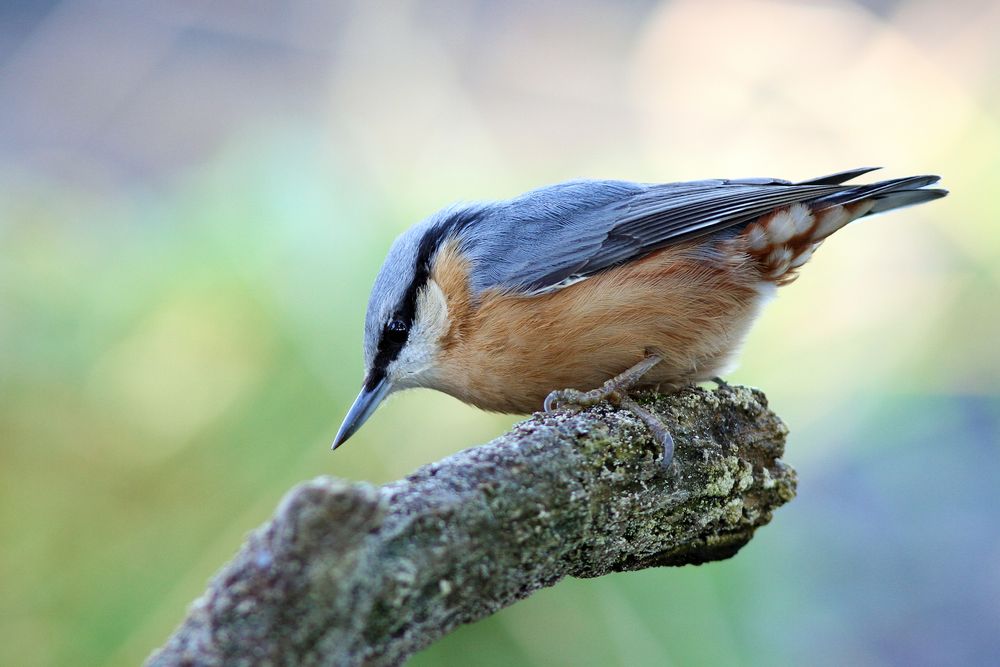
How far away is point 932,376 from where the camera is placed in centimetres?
275

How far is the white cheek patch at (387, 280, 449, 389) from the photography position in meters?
1.90

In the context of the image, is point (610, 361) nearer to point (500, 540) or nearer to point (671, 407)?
point (671, 407)

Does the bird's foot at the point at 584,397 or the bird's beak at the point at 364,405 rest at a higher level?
the bird's beak at the point at 364,405

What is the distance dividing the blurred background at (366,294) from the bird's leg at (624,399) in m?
0.62

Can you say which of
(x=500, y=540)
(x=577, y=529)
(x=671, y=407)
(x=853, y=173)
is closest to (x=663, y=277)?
(x=671, y=407)

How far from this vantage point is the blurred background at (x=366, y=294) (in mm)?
2084

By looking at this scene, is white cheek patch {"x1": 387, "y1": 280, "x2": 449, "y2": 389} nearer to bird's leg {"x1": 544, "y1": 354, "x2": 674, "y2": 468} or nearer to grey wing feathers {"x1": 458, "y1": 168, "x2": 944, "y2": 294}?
grey wing feathers {"x1": 458, "y1": 168, "x2": 944, "y2": 294}

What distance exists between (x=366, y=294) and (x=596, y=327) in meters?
0.92

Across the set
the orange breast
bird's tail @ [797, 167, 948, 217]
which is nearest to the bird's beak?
the orange breast

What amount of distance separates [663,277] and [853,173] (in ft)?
1.69

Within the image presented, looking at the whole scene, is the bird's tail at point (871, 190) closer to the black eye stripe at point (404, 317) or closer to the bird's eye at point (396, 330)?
the black eye stripe at point (404, 317)

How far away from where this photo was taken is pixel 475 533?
105cm

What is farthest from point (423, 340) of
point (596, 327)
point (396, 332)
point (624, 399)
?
point (624, 399)

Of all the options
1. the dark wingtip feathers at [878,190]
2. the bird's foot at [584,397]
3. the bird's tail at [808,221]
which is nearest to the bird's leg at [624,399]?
the bird's foot at [584,397]
